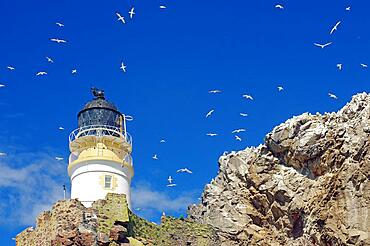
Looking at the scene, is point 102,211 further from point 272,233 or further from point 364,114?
point 364,114

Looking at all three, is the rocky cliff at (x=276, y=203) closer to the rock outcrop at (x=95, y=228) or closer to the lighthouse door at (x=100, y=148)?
the rock outcrop at (x=95, y=228)

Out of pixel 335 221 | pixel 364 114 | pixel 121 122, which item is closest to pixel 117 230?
pixel 121 122

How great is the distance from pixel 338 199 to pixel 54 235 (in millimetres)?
14898

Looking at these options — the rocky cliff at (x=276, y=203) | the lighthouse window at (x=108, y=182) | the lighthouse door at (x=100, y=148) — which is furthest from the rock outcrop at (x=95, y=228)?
the lighthouse door at (x=100, y=148)

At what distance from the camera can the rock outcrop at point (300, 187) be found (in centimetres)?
3825

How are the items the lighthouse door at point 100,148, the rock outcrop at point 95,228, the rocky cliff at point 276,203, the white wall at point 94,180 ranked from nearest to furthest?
the rock outcrop at point 95,228, the rocky cliff at point 276,203, the white wall at point 94,180, the lighthouse door at point 100,148

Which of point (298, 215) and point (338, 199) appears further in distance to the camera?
point (298, 215)

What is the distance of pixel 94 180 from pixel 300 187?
11.8 m

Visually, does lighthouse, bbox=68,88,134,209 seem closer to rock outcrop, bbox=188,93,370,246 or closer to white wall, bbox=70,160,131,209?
white wall, bbox=70,160,131,209

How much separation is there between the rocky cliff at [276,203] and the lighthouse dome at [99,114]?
20.6ft

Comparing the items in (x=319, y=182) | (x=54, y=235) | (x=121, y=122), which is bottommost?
(x=54, y=235)

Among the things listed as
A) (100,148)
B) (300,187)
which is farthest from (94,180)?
(300,187)

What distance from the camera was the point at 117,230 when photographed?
3650 cm

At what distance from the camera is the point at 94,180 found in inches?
1580
